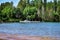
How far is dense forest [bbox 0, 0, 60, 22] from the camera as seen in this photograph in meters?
13.7

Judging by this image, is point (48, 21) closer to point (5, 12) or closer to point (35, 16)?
point (35, 16)

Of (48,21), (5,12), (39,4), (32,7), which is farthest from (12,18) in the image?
(48,21)

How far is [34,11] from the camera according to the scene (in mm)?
17031

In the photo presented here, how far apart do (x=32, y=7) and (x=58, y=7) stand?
1763mm

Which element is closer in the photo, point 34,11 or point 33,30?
point 33,30

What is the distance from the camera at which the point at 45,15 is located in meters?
16.3

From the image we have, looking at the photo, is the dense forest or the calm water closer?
the calm water

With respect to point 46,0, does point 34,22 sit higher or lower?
lower

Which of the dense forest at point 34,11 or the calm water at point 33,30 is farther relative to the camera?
the dense forest at point 34,11

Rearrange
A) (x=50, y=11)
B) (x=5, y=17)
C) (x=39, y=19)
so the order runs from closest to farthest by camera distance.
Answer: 1. (x=5, y=17)
2. (x=50, y=11)
3. (x=39, y=19)

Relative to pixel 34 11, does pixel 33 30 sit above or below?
below

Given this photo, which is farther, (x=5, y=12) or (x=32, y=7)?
(x=32, y=7)

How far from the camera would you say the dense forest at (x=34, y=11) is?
45.1 feet

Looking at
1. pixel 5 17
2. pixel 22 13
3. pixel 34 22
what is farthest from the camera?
pixel 34 22
